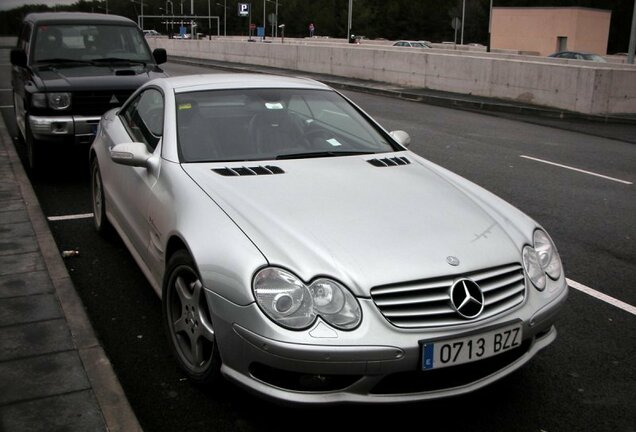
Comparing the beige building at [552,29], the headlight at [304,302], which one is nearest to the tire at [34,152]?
the headlight at [304,302]

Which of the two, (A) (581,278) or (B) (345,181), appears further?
(A) (581,278)

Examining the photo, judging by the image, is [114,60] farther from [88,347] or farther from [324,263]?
[324,263]

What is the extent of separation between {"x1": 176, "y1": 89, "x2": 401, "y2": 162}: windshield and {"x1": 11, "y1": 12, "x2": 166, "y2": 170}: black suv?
146 inches

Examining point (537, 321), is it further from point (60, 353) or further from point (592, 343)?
point (60, 353)

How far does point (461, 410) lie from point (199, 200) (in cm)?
169

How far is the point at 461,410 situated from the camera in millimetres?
3387

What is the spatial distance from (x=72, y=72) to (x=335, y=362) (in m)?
6.84

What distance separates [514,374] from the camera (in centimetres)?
371

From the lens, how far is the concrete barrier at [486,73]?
52.2ft

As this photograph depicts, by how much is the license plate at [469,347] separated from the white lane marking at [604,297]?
1.88m

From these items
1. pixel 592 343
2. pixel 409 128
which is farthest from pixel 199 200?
pixel 409 128

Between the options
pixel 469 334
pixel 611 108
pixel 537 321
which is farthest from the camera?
pixel 611 108

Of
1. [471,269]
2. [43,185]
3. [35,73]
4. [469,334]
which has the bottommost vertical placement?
[43,185]

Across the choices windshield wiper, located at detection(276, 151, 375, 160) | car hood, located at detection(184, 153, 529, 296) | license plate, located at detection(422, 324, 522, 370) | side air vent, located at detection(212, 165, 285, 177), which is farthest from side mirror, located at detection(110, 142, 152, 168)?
license plate, located at detection(422, 324, 522, 370)
